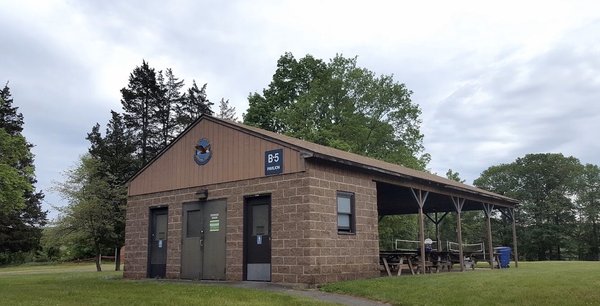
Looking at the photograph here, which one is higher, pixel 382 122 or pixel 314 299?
pixel 382 122

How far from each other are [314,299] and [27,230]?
4944 centimetres

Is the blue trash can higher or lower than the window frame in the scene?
lower

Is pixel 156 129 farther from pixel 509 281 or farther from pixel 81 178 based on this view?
pixel 509 281

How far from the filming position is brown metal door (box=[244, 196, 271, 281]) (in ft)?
48.5

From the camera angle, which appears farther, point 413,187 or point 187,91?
point 187,91

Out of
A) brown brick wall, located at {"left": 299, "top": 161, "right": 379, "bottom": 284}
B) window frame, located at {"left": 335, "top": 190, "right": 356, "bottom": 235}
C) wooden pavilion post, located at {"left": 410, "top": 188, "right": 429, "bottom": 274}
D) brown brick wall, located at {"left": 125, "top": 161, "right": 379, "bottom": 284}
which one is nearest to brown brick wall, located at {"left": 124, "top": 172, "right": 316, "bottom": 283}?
brown brick wall, located at {"left": 125, "top": 161, "right": 379, "bottom": 284}

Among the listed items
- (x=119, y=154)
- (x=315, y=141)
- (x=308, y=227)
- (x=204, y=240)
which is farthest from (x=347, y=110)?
(x=308, y=227)

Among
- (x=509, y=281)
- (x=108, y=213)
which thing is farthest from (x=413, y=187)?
(x=108, y=213)

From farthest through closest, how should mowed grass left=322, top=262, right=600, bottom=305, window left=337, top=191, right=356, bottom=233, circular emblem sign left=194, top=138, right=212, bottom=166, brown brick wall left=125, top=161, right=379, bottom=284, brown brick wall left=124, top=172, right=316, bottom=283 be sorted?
circular emblem sign left=194, top=138, right=212, bottom=166, window left=337, top=191, right=356, bottom=233, brown brick wall left=124, top=172, right=316, bottom=283, brown brick wall left=125, top=161, right=379, bottom=284, mowed grass left=322, top=262, right=600, bottom=305

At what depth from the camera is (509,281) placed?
13.0 metres

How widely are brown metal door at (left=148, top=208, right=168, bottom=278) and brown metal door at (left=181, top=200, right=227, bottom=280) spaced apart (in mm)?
1247

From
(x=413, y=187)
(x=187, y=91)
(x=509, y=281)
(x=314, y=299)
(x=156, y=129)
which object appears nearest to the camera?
(x=314, y=299)

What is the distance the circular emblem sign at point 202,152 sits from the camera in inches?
666

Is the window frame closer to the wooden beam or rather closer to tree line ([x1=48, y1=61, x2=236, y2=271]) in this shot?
the wooden beam
